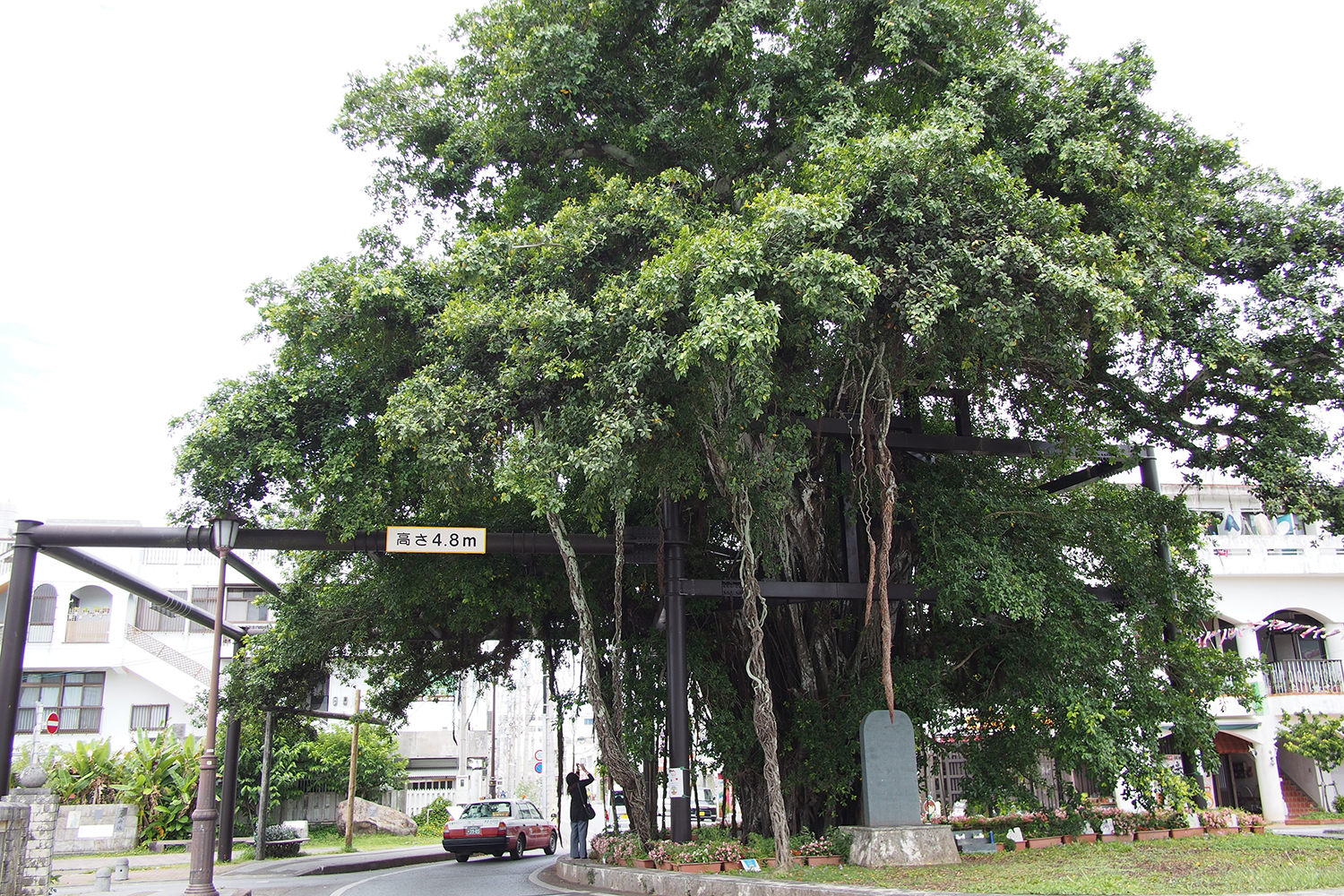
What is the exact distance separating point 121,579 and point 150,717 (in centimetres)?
1817

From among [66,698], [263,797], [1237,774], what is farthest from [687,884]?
[66,698]

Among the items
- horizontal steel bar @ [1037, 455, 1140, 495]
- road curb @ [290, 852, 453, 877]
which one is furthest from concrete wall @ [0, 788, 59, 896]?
horizontal steel bar @ [1037, 455, 1140, 495]

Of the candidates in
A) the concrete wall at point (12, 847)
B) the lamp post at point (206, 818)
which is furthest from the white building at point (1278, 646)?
the concrete wall at point (12, 847)

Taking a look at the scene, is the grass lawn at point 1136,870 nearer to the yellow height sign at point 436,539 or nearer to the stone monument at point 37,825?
the yellow height sign at point 436,539

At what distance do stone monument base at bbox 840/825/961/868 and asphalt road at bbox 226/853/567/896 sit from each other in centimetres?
395

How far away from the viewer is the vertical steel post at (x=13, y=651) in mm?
12438

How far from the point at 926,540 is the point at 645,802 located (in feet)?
18.2

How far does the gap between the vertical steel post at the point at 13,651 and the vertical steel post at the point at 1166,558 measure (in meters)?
16.3

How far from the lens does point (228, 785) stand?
19672mm

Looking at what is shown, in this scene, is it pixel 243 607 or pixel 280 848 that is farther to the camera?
pixel 243 607

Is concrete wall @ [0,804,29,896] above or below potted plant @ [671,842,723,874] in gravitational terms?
above

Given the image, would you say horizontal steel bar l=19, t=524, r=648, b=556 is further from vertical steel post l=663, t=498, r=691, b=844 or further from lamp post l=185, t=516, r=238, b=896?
lamp post l=185, t=516, r=238, b=896

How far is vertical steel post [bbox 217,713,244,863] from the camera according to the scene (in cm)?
1908

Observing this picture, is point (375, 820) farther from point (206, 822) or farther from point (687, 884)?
point (687, 884)
